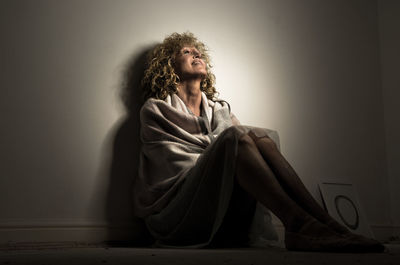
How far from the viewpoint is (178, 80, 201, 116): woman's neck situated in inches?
85.9

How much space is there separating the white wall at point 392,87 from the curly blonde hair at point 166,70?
4.37 ft

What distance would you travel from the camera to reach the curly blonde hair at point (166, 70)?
2.13 meters

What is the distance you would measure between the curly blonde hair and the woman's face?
2 centimetres

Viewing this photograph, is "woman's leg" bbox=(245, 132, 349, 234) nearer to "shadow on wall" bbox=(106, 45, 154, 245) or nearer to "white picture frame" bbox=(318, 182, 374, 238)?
"shadow on wall" bbox=(106, 45, 154, 245)

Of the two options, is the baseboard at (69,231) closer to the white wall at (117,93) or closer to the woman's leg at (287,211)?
the white wall at (117,93)

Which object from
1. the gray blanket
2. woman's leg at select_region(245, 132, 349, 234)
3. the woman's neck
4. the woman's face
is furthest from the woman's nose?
woman's leg at select_region(245, 132, 349, 234)

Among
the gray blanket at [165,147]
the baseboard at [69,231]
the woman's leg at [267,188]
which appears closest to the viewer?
the woman's leg at [267,188]

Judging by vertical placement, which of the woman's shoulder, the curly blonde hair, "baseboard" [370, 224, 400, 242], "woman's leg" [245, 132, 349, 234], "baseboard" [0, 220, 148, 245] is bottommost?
"baseboard" [370, 224, 400, 242]

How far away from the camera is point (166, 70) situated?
2166 mm

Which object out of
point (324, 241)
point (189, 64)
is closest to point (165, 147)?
point (189, 64)

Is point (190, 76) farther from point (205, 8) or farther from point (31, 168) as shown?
point (31, 168)

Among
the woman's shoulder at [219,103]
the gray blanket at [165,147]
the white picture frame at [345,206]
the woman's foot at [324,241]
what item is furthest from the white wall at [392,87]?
the woman's foot at [324,241]

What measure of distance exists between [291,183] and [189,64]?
959mm

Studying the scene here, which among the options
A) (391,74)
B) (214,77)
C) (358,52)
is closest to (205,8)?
(214,77)
